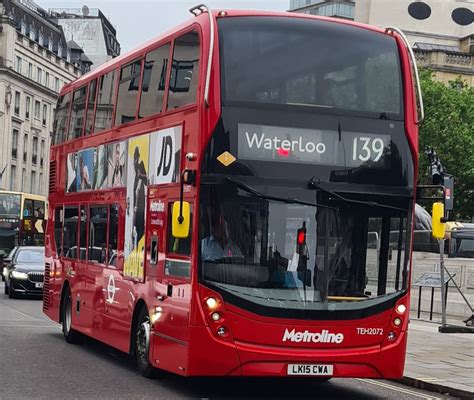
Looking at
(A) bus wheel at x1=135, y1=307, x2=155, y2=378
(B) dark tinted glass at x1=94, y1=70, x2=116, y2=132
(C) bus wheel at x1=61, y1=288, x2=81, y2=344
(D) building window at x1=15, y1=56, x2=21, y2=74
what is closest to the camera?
(A) bus wheel at x1=135, y1=307, x2=155, y2=378

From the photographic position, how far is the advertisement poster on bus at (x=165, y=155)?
11.1 metres

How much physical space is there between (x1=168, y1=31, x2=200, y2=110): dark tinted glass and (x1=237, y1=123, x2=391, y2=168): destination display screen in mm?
817

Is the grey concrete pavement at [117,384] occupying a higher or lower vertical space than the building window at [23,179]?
lower

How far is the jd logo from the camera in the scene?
11320 millimetres

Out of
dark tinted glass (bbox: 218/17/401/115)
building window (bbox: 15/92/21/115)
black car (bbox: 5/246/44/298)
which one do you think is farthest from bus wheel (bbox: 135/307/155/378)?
building window (bbox: 15/92/21/115)

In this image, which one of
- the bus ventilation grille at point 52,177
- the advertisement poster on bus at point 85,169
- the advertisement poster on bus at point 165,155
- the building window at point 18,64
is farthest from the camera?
the building window at point 18,64

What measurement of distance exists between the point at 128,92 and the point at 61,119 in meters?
4.78

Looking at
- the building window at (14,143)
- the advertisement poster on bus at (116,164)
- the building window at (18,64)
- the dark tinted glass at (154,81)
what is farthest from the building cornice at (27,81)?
the dark tinted glass at (154,81)

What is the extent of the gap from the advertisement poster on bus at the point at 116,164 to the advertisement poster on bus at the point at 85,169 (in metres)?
1.12

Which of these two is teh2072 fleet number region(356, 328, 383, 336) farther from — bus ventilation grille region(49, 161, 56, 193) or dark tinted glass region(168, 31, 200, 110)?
bus ventilation grille region(49, 161, 56, 193)

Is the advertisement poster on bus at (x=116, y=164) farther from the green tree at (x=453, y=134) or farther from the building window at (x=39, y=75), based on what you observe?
the building window at (x=39, y=75)

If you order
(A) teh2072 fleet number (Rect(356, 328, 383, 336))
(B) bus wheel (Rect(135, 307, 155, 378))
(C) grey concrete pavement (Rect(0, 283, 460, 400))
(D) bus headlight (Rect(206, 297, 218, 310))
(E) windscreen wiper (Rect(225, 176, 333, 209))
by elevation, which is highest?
(E) windscreen wiper (Rect(225, 176, 333, 209))

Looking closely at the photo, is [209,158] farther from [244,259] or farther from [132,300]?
[132,300]

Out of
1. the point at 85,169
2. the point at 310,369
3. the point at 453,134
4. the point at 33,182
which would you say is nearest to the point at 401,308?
the point at 310,369
